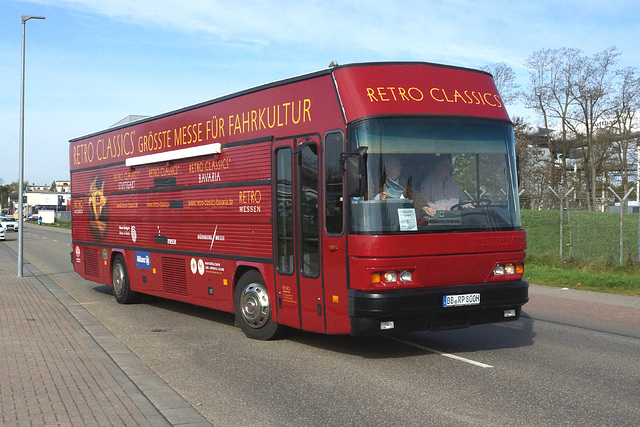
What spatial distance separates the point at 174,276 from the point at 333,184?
4.76m

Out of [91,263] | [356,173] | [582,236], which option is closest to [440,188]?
[356,173]

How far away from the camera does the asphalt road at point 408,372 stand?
19.8ft

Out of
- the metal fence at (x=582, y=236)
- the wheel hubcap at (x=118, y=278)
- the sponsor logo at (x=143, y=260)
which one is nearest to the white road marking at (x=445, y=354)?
the sponsor logo at (x=143, y=260)

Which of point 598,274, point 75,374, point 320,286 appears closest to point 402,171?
point 320,286

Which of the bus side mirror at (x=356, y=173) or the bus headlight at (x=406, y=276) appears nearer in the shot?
the bus side mirror at (x=356, y=173)

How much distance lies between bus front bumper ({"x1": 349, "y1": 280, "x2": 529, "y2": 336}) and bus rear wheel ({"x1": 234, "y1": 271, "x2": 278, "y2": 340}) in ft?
6.27

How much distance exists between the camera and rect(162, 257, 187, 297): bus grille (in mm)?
11578

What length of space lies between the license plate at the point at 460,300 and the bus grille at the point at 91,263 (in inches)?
372

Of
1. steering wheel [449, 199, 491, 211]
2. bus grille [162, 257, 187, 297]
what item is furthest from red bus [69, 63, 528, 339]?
bus grille [162, 257, 187, 297]

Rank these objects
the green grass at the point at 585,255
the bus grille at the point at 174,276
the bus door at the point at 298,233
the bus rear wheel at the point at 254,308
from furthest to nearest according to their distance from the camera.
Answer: the green grass at the point at 585,255, the bus grille at the point at 174,276, the bus rear wheel at the point at 254,308, the bus door at the point at 298,233

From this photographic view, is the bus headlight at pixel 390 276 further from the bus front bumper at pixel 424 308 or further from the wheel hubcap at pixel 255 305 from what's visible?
the wheel hubcap at pixel 255 305

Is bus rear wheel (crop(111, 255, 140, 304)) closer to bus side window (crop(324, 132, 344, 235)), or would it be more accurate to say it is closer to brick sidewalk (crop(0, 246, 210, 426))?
brick sidewalk (crop(0, 246, 210, 426))

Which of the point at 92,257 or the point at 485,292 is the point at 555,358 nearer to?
the point at 485,292

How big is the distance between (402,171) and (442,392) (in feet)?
7.43
